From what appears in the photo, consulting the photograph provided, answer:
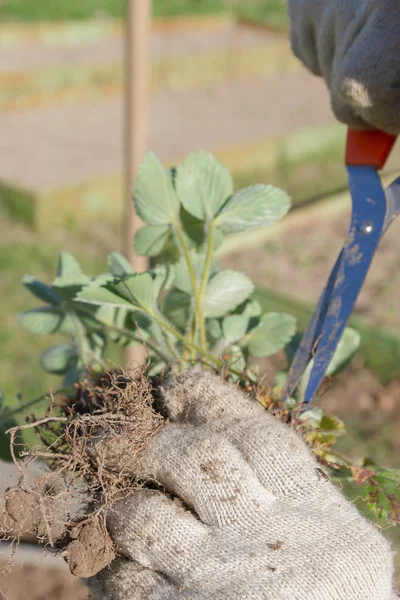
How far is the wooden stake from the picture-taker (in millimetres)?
2229

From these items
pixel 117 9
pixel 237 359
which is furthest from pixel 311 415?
pixel 117 9

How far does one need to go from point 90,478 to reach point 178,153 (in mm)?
4523

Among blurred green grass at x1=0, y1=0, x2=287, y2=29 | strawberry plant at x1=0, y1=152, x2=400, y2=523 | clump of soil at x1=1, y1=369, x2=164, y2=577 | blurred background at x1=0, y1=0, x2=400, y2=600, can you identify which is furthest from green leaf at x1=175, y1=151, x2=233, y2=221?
blurred green grass at x1=0, y1=0, x2=287, y2=29

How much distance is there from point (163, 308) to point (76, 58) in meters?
5.86

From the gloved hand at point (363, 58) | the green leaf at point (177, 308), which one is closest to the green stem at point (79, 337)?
the green leaf at point (177, 308)

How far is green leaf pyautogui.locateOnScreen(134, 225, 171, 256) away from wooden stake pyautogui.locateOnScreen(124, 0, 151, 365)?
46.7 inches

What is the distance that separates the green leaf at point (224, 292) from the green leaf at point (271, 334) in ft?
0.15

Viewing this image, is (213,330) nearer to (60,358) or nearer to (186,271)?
(186,271)

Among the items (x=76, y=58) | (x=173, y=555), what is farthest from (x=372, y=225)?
(x=76, y=58)

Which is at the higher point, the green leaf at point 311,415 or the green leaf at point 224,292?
the green leaf at point 224,292

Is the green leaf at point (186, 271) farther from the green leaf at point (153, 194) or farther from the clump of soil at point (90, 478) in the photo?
the clump of soil at point (90, 478)

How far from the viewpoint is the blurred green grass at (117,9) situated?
24.2 ft

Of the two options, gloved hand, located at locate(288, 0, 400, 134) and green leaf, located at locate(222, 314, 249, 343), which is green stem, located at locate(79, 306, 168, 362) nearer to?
green leaf, located at locate(222, 314, 249, 343)

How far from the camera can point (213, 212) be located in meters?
0.93
